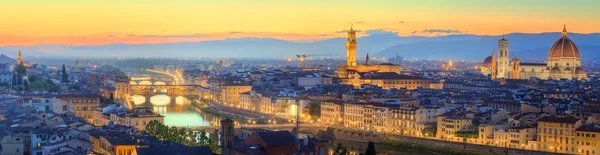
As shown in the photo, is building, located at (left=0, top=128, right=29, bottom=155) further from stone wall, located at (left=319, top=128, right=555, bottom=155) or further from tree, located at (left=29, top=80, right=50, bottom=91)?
tree, located at (left=29, top=80, right=50, bottom=91)

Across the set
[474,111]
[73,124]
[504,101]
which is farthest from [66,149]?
[504,101]

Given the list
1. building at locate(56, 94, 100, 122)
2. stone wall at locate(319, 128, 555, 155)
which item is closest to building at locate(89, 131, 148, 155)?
stone wall at locate(319, 128, 555, 155)

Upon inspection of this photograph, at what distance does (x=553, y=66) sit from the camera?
184ft

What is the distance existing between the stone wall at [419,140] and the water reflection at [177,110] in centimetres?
529

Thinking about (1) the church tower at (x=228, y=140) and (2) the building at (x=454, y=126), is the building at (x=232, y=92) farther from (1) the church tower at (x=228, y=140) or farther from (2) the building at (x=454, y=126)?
(1) the church tower at (x=228, y=140)

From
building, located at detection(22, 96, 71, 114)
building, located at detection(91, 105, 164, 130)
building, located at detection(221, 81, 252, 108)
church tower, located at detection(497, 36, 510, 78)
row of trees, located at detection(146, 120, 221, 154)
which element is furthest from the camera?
church tower, located at detection(497, 36, 510, 78)

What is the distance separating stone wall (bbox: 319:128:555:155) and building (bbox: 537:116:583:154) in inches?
17.6

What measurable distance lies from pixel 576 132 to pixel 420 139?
199 inches

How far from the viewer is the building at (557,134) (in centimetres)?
2122

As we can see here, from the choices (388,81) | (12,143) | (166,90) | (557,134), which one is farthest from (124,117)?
(166,90)

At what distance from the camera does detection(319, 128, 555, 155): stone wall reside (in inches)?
861

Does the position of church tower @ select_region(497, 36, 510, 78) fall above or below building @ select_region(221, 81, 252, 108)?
above

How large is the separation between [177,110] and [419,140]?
57.9 ft

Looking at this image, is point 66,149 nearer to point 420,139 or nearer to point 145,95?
point 420,139
